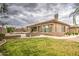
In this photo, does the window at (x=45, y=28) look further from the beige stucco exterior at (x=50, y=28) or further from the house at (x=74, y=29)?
the house at (x=74, y=29)

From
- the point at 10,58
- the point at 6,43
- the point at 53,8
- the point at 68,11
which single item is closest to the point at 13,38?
the point at 6,43

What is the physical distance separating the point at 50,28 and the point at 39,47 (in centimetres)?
29

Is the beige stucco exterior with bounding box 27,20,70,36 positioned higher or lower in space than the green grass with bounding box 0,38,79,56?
higher

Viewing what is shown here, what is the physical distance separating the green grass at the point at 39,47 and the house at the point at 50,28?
0.30ft

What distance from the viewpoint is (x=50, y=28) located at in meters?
2.22

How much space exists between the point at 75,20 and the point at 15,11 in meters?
0.79

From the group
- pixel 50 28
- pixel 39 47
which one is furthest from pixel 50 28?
pixel 39 47

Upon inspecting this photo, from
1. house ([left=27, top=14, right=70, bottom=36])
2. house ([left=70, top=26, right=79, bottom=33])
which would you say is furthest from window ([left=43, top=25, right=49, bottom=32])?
house ([left=70, top=26, right=79, bottom=33])

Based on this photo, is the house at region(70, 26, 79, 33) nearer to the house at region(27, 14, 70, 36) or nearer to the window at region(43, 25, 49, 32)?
the house at region(27, 14, 70, 36)

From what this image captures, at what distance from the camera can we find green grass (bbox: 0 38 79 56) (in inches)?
83.9

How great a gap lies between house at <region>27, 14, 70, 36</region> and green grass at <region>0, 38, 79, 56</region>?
9 centimetres

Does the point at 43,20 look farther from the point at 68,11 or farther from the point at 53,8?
the point at 68,11

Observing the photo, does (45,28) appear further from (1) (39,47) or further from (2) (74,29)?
(2) (74,29)

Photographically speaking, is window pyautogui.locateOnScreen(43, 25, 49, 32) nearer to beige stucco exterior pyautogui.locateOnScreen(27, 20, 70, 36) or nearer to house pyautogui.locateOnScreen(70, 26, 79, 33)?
beige stucco exterior pyautogui.locateOnScreen(27, 20, 70, 36)
